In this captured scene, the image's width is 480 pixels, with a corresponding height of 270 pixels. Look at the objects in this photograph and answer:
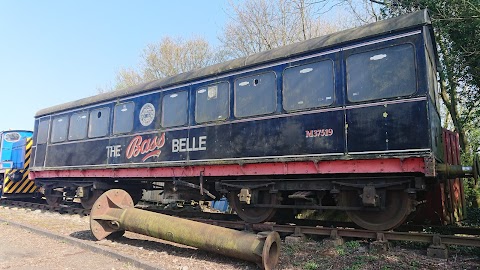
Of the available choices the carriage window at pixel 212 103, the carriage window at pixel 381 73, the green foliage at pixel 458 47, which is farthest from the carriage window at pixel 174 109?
the green foliage at pixel 458 47

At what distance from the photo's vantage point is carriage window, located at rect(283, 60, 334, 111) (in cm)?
610

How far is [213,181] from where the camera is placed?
25.5ft

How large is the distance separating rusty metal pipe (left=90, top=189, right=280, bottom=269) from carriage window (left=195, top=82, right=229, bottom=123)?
243 cm

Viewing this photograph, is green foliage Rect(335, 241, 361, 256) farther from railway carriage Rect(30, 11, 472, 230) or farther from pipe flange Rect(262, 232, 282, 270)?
pipe flange Rect(262, 232, 282, 270)

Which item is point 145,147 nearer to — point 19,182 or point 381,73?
point 381,73

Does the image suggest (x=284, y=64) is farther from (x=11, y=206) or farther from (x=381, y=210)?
(x=11, y=206)

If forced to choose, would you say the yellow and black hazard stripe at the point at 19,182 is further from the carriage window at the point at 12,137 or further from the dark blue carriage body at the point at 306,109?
the dark blue carriage body at the point at 306,109

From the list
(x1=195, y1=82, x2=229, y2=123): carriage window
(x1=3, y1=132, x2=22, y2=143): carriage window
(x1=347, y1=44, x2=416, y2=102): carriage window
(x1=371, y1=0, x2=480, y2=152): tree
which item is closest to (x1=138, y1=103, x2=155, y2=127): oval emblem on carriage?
(x1=195, y1=82, x2=229, y2=123): carriage window

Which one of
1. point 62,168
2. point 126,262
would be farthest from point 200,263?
point 62,168

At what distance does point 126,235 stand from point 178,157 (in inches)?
81.8

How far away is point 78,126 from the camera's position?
1114 centimetres

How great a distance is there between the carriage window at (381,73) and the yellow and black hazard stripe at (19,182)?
1280 centimetres

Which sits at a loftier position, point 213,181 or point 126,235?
point 213,181

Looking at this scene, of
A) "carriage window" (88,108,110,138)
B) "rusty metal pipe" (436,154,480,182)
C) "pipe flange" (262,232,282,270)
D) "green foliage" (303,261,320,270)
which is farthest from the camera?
"carriage window" (88,108,110,138)
